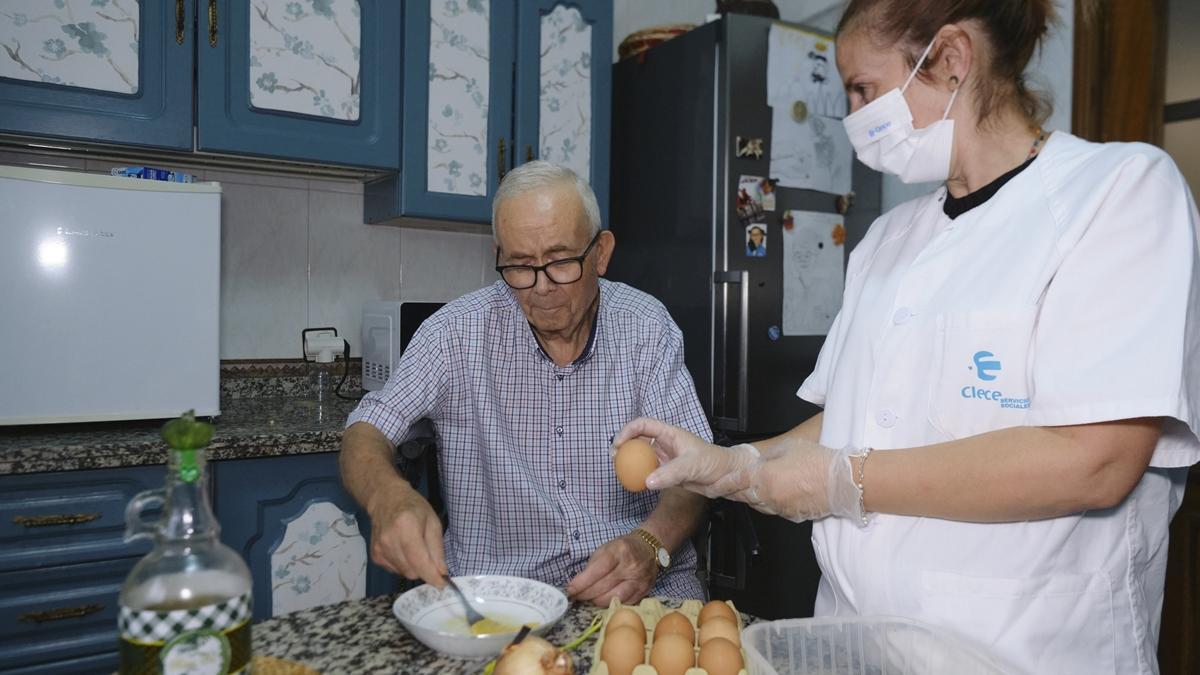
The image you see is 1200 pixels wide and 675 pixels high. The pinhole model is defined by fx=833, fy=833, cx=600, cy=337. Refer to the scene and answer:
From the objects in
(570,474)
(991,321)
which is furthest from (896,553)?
(570,474)

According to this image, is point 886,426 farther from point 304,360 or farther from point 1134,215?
point 304,360

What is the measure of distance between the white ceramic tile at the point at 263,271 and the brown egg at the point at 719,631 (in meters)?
2.03

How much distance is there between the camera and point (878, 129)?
43.4 inches

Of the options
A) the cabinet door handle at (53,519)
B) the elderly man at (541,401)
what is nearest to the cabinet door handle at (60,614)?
the cabinet door handle at (53,519)

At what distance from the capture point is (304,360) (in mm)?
2555

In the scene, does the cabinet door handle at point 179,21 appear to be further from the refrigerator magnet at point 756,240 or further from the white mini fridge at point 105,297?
the refrigerator magnet at point 756,240

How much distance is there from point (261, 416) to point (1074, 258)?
6.38 feet

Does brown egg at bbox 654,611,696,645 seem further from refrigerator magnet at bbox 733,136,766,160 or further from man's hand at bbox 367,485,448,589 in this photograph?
refrigerator magnet at bbox 733,136,766,160

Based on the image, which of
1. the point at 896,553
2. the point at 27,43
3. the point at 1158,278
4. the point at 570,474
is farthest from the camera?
the point at 27,43

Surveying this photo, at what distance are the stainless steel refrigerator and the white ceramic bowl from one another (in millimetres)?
1413

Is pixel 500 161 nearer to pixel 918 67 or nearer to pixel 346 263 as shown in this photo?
pixel 346 263

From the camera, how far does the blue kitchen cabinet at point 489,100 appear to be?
2402 mm

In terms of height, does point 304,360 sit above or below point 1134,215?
below

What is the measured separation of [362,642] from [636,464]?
1.27 feet
